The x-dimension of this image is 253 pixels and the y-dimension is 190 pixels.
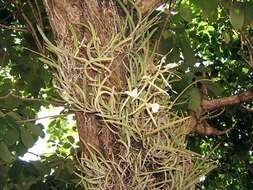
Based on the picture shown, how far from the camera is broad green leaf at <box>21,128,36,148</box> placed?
1538mm

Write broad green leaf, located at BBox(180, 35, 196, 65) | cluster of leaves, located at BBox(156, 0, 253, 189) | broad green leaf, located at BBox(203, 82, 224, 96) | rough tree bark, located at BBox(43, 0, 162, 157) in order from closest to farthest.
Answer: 1. rough tree bark, located at BBox(43, 0, 162, 157)
2. broad green leaf, located at BBox(203, 82, 224, 96)
3. broad green leaf, located at BBox(180, 35, 196, 65)
4. cluster of leaves, located at BBox(156, 0, 253, 189)

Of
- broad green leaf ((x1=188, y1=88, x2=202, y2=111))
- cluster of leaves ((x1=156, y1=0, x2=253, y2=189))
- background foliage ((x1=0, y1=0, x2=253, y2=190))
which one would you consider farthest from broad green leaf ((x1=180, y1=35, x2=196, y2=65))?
cluster of leaves ((x1=156, y1=0, x2=253, y2=189))

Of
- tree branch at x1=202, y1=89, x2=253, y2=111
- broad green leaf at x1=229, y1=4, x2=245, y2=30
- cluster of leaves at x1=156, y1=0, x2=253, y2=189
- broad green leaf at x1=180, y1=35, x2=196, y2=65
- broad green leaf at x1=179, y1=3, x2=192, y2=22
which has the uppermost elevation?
broad green leaf at x1=179, y1=3, x2=192, y2=22

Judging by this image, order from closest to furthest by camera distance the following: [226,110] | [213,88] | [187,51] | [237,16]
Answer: [237,16], [213,88], [187,51], [226,110]

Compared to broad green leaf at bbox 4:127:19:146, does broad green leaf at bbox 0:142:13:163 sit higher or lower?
lower

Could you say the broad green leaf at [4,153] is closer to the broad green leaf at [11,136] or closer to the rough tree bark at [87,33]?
the broad green leaf at [11,136]

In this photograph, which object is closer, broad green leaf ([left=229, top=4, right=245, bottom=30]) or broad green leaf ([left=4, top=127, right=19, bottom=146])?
broad green leaf ([left=229, top=4, right=245, bottom=30])

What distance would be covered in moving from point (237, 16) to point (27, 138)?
85 cm

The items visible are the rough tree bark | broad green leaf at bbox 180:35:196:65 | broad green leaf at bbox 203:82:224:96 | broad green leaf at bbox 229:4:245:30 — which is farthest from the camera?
broad green leaf at bbox 180:35:196:65

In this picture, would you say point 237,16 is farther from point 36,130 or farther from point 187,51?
point 36,130

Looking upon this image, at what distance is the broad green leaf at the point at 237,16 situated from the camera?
121cm

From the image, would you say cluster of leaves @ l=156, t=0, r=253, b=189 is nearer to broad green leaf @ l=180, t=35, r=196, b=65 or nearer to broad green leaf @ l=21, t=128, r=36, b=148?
broad green leaf @ l=180, t=35, r=196, b=65

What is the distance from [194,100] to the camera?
4.08 feet

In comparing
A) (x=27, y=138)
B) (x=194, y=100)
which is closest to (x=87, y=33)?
(x=194, y=100)
